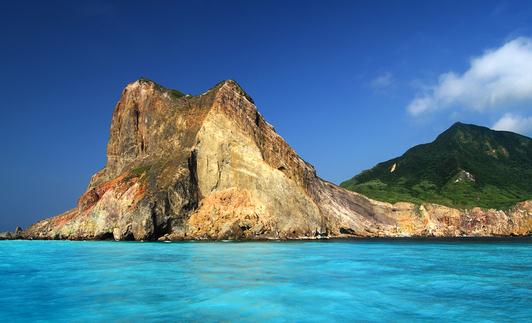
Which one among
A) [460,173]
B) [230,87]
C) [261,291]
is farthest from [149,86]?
[460,173]

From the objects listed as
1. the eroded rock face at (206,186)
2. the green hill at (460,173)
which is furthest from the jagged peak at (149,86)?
the green hill at (460,173)

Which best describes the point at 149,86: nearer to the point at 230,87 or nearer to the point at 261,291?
the point at 230,87

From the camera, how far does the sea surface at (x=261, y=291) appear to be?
54.9 feet

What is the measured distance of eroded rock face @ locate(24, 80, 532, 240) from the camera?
71.2 metres

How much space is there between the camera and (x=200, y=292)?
21.0 meters

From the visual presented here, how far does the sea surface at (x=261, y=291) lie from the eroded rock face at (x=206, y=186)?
3747 centimetres

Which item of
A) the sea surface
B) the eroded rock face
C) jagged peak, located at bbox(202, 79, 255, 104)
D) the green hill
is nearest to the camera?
the sea surface

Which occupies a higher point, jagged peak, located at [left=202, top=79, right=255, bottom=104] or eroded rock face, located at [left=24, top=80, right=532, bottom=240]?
jagged peak, located at [left=202, top=79, right=255, bottom=104]

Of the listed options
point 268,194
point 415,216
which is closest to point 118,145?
point 268,194

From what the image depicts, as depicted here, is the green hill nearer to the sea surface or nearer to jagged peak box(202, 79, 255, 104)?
jagged peak box(202, 79, 255, 104)

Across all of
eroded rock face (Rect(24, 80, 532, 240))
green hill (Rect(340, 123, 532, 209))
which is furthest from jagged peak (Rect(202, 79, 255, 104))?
green hill (Rect(340, 123, 532, 209))

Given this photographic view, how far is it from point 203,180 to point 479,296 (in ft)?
202

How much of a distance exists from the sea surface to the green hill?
291ft

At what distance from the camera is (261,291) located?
69.8 feet
